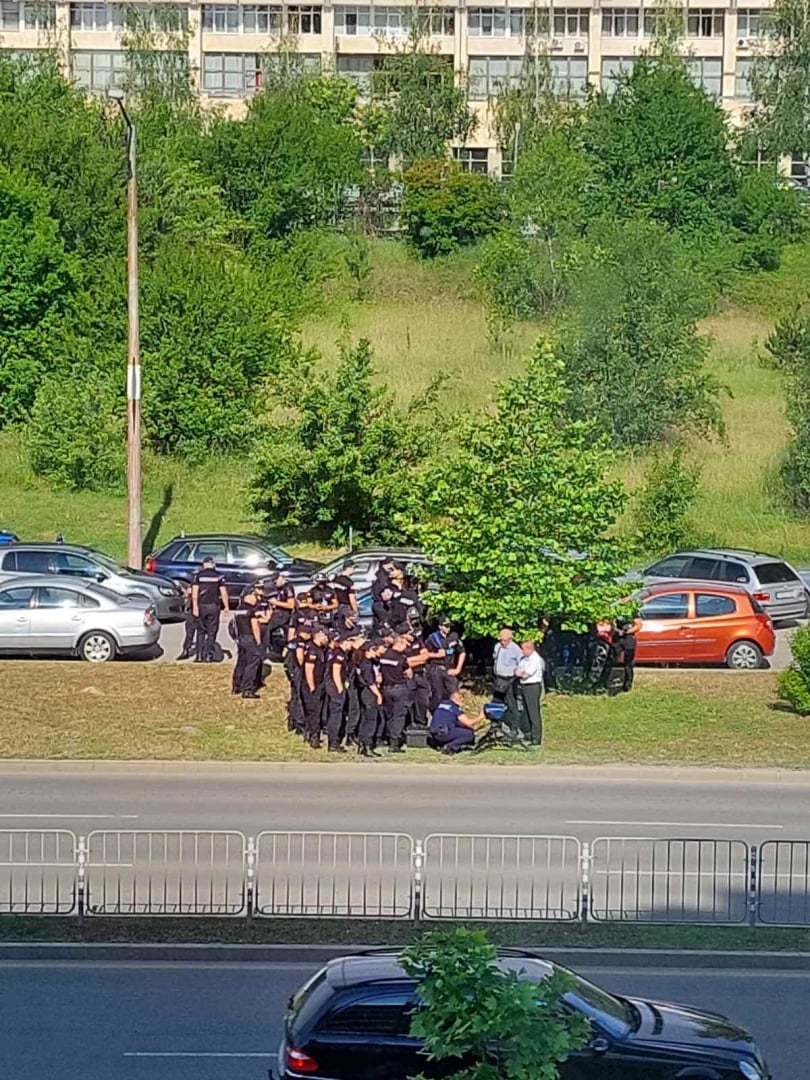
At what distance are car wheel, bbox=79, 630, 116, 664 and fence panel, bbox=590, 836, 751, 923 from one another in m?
12.5

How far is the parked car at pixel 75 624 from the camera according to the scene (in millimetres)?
25078

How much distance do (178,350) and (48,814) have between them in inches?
1188

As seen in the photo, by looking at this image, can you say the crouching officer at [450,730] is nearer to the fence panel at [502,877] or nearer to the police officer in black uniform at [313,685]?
the police officer in black uniform at [313,685]

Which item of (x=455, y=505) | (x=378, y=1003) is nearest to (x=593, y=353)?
(x=455, y=505)

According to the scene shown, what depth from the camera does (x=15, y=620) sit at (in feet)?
82.5

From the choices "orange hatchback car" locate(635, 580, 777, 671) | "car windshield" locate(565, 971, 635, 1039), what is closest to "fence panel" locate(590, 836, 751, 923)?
"car windshield" locate(565, 971, 635, 1039)

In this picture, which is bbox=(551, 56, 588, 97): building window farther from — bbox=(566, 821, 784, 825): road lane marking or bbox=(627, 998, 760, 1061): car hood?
bbox=(627, 998, 760, 1061): car hood

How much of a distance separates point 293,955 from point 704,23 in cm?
7773

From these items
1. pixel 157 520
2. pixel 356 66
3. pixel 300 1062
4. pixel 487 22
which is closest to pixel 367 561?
pixel 157 520

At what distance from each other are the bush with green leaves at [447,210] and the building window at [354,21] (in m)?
16.0

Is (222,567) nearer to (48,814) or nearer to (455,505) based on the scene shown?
(455,505)

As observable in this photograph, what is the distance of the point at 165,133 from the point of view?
66.8m

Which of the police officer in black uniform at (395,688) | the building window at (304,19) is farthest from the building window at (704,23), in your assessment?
the police officer in black uniform at (395,688)

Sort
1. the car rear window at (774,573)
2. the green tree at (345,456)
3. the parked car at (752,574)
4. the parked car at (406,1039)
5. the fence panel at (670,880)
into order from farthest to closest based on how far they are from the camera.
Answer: the green tree at (345,456) < the car rear window at (774,573) < the parked car at (752,574) < the fence panel at (670,880) < the parked car at (406,1039)
